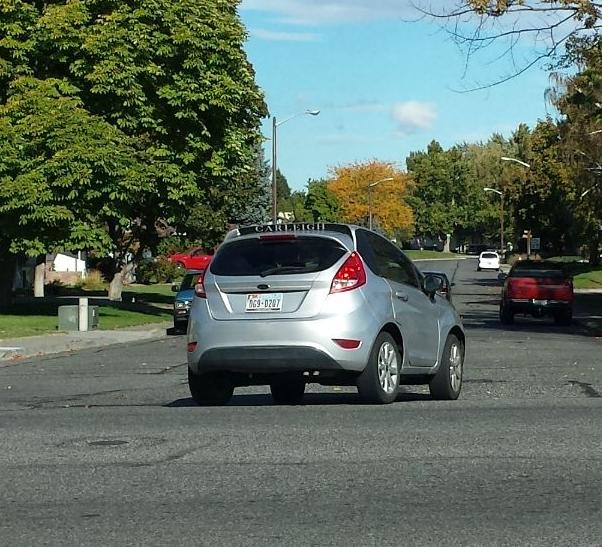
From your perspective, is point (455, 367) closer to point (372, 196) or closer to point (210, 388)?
point (210, 388)

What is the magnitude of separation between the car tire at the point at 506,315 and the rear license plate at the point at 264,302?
24.2 m

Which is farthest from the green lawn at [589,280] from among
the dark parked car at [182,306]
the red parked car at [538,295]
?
the dark parked car at [182,306]

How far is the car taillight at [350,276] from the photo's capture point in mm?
11633

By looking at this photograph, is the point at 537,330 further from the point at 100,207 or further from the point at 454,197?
the point at 454,197

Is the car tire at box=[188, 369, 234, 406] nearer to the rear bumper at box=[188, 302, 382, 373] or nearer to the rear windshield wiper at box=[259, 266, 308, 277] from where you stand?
the rear bumper at box=[188, 302, 382, 373]

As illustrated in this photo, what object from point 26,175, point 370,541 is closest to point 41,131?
point 26,175

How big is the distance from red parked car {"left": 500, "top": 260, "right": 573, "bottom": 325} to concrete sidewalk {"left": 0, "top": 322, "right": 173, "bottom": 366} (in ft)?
32.6

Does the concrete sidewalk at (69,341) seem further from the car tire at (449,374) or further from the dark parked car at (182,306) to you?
the car tire at (449,374)

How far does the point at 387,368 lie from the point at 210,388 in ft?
6.25

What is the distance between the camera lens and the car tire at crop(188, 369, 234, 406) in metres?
12.5

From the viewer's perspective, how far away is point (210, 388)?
12711 millimetres

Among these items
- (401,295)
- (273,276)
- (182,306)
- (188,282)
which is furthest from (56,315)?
(273,276)

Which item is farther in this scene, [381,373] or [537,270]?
[537,270]

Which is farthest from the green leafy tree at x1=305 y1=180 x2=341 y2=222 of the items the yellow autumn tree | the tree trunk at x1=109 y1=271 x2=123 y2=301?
the tree trunk at x1=109 y1=271 x2=123 y2=301
